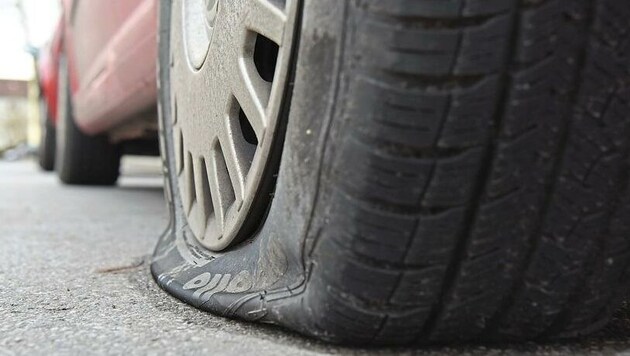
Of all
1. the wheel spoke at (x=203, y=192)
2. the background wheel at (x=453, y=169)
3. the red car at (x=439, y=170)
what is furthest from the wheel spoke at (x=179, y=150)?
the background wheel at (x=453, y=169)

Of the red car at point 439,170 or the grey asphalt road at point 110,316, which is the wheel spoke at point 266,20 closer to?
the red car at point 439,170

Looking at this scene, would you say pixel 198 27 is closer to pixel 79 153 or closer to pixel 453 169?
pixel 453 169

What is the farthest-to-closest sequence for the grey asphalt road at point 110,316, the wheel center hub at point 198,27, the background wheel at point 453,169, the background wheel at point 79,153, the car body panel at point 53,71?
the car body panel at point 53,71 → the background wheel at point 79,153 → the wheel center hub at point 198,27 → the grey asphalt road at point 110,316 → the background wheel at point 453,169

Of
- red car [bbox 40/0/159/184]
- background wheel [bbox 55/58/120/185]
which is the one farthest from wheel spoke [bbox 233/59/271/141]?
background wheel [bbox 55/58/120/185]

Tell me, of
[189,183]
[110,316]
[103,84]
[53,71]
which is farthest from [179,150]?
[53,71]

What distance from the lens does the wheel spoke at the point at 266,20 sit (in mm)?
799

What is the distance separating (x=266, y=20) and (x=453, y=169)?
0.33 meters

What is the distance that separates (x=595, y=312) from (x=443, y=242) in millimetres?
235

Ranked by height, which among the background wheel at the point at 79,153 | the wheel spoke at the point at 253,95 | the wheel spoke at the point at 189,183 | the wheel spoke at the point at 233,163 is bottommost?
the background wheel at the point at 79,153

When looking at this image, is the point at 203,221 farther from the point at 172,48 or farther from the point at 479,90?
the point at 479,90

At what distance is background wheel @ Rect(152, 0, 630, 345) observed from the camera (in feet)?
2.03

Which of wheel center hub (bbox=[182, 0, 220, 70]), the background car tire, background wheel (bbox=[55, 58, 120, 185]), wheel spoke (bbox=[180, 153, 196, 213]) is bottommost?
the background car tire

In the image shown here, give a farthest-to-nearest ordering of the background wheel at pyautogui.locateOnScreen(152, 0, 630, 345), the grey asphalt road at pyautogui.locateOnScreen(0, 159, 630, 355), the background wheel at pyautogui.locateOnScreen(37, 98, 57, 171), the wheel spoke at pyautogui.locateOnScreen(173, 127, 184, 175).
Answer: the background wheel at pyautogui.locateOnScreen(37, 98, 57, 171)
the wheel spoke at pyautogui.locateOnScreen(173, 127, 184, 175)
the grey asphalt road at pyautogui.locateOnScreen(0, 159, 630, 355)
the background wheel at pyautogui.locateOnScreen(152, 0, 630, 345)

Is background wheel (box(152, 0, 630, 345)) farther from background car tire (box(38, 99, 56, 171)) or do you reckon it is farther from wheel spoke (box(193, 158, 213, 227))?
background car tire (box(38, 99, 56, 171))
